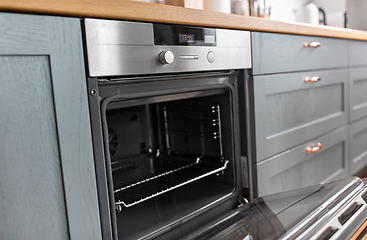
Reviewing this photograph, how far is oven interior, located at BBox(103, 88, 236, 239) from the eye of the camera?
1082 millimetres

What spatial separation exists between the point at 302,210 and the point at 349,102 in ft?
4.31

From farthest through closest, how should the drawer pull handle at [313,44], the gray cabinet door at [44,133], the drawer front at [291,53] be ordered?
1. the drawer pull handle at [313,44]
2. the drawer front at [291,53]
3. the gray cabinet door at [44,133]

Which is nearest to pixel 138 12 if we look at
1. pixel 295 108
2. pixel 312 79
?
pixel 295 108

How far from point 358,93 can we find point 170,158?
130 centimetres

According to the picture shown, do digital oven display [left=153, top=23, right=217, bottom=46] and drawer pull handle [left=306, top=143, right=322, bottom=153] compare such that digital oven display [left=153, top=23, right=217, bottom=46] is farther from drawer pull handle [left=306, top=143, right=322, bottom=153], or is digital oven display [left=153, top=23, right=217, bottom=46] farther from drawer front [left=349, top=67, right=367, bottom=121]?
drawer front [left=349, top=67, right=367, bottom=121]

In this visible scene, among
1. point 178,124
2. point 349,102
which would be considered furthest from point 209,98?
point 349,102

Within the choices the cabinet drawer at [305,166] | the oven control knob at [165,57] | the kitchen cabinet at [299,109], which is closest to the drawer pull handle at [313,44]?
the kitchen cabinet at [299,109]

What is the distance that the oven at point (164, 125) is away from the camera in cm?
83

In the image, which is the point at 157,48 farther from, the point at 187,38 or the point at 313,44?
the point at 313,44

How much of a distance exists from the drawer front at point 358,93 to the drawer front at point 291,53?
0.23 metres

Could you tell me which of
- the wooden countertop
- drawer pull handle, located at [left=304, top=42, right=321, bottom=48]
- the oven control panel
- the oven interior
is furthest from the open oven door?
drawer pull handle, located at [left=304, top=42, right=321, bottom=48]

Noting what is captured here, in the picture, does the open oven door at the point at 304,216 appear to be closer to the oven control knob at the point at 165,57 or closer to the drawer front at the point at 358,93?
the oven control knob at the point at 165,57

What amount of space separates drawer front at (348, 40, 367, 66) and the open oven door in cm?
121

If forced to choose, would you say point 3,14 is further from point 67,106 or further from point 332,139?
point 332,139
